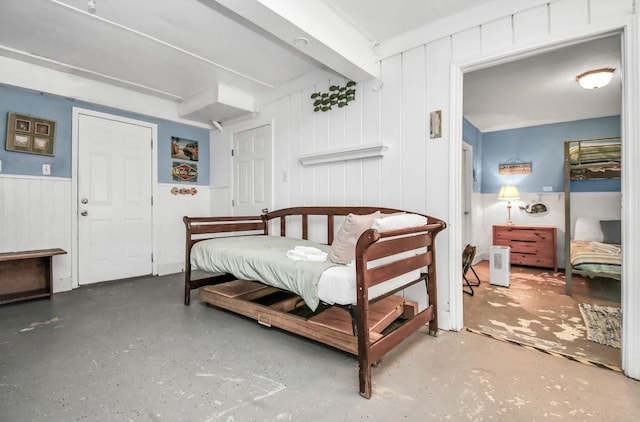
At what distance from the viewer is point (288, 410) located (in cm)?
145

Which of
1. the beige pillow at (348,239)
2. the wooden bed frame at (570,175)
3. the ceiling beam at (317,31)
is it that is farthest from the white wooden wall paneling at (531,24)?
the wooden bed frame at (570,175)

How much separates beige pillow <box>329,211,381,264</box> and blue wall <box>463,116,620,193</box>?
3667mm

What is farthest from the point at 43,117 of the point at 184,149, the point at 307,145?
the point at 307,145

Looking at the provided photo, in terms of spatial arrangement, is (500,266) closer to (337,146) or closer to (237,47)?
(337,146)

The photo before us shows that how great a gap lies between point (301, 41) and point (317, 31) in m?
0.13

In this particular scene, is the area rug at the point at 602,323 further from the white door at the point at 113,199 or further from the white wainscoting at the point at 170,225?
the white door at the point at 113,199

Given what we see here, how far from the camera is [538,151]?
5129 mm

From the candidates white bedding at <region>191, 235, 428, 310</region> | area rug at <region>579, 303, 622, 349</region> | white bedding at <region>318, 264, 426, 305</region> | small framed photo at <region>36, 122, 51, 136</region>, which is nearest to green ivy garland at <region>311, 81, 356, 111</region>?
white bedding at <region>191, 235, 428, 310</region>

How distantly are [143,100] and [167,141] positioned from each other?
58cm

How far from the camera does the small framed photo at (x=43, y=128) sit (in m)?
3.27

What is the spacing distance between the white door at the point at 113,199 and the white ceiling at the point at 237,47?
63cm

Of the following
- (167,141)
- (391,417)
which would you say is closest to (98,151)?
(167,141)

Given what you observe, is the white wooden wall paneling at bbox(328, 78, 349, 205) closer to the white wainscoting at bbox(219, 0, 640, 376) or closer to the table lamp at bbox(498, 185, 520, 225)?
the white wainscoting at bbox(219, 0, 640, 376)

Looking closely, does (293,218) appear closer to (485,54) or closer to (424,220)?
(424,220)
